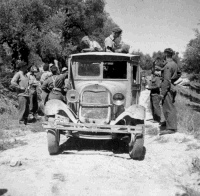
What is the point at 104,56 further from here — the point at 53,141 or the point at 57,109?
the point at 53,141

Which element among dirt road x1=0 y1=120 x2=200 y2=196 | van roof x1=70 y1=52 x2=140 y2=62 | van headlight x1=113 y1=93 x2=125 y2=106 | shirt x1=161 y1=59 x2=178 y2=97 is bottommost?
dirt road x1=0 y1=120 x2=200 y2=196

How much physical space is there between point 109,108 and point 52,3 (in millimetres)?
17825

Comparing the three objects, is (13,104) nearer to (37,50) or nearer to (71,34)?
(37,50)

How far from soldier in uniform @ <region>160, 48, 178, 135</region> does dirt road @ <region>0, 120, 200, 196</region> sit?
62 centimetres

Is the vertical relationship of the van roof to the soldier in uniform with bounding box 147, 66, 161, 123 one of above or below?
above

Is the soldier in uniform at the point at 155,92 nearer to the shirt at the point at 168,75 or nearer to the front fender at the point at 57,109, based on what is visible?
the shirt at the point at 168,75

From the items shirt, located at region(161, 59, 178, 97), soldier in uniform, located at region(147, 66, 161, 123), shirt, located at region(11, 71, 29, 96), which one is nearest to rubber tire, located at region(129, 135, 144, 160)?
shirt, located at region(161, 59, 178, 97)

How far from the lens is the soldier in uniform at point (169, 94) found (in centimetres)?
684

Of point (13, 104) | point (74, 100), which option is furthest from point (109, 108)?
point (13, 104)

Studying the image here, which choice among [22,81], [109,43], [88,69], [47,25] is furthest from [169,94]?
[47,25]

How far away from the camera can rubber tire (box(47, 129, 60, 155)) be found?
Answer: 516 cm

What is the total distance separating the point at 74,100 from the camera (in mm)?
5652

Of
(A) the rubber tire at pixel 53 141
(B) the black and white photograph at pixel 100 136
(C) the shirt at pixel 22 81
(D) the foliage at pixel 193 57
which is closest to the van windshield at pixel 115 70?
(B) the black and white photograph at pixel 100 136

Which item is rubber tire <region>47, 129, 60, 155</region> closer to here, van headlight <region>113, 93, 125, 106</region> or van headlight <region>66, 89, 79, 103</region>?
van headlight <region>66, 89, 79, 103</region>
